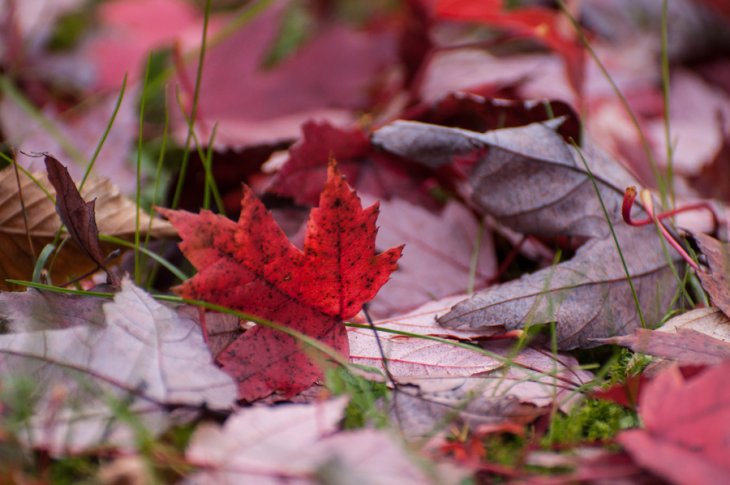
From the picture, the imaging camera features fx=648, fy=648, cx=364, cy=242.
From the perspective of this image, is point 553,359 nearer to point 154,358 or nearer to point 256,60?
point 154,358

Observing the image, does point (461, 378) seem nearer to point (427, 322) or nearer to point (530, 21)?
point (427, 322)

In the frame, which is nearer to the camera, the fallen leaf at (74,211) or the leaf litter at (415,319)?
the leaf litter at (415,319)

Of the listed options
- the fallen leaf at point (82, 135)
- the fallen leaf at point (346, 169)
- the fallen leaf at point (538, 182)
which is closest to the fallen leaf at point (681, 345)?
the fallen leaf at point (538, 182)

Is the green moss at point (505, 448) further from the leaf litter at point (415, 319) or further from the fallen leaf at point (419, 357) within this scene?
the fallen leaf at point (419, 357)

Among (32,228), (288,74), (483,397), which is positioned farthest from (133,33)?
(483,397)

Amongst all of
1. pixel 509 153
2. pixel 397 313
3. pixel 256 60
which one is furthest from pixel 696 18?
pixel 397 313

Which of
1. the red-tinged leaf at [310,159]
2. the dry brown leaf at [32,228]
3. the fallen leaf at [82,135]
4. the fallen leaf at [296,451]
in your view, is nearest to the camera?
the fallen leaf at [296,451]

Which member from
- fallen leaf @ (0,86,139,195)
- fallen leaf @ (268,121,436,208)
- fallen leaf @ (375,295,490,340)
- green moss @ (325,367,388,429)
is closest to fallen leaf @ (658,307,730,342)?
fallen leaf @ (375,295,490,340)
